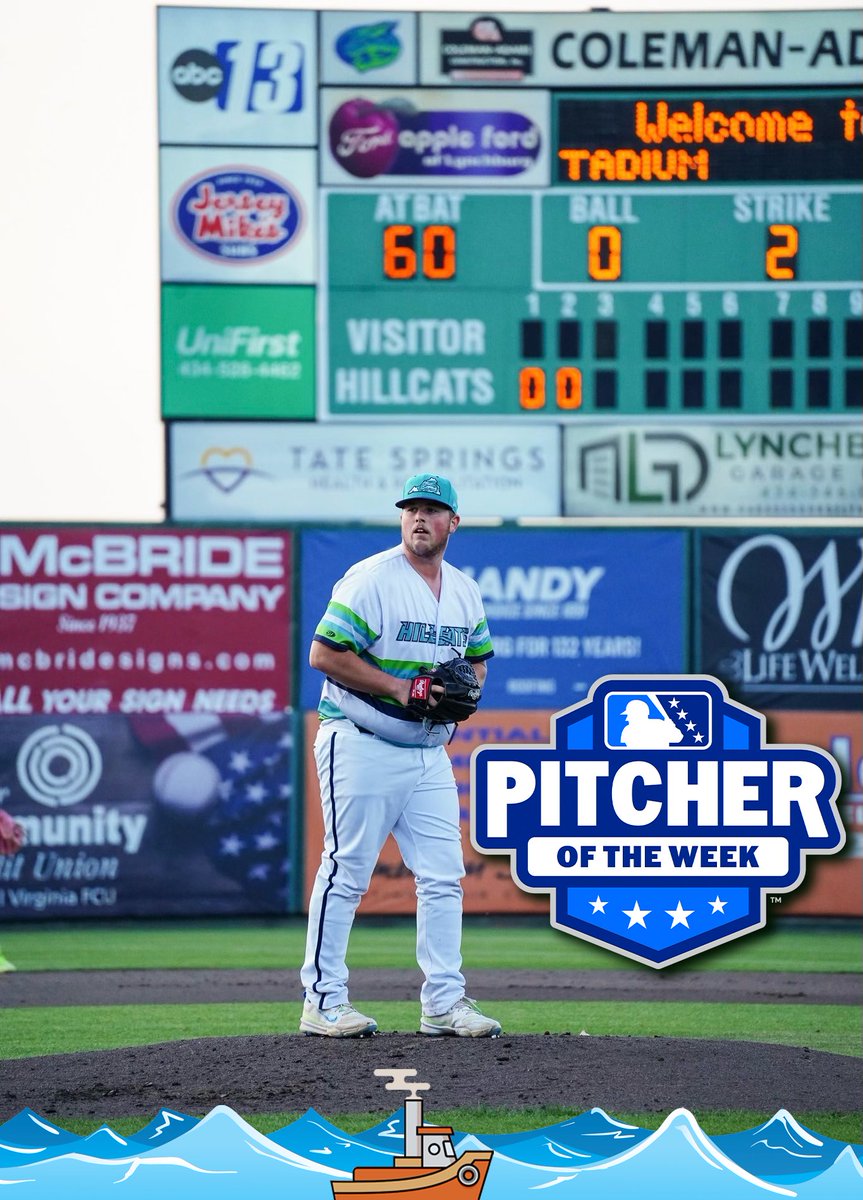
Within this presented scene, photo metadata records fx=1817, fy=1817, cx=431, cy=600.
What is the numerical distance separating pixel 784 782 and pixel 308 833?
9649 millimetres

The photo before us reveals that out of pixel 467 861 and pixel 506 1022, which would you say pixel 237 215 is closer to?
pixel 467 861

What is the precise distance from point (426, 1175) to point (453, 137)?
35.2 feet

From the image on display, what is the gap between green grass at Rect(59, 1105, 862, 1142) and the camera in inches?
171

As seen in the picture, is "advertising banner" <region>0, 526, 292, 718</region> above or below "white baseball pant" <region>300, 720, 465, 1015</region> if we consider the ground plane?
above

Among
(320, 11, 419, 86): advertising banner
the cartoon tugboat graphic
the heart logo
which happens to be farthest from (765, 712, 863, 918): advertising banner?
the cartoon tugboat graphic

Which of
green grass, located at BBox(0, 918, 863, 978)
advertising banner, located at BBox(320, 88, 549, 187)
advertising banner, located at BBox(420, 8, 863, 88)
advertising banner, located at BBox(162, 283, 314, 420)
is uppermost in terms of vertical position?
advertising banner, located at BBox(420, 8, 863, 88)

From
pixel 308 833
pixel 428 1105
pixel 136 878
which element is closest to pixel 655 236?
pixel 308 833

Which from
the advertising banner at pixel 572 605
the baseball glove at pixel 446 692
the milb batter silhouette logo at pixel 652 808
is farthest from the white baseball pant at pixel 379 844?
the advertising banner at pixel 572 605

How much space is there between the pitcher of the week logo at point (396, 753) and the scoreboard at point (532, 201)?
7829 mm

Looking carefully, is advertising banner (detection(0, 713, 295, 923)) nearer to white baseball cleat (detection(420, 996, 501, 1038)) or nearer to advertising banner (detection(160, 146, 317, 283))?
advertising banner (detection(160, 146, 317, 283))

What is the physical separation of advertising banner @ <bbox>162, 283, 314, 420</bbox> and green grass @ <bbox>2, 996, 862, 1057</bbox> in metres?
6.08

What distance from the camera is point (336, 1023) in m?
5.47

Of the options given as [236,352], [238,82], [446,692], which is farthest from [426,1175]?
[238,82]

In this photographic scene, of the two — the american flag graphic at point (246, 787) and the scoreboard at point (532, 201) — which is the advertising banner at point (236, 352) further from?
the american flag graphic at point (246, 787)
